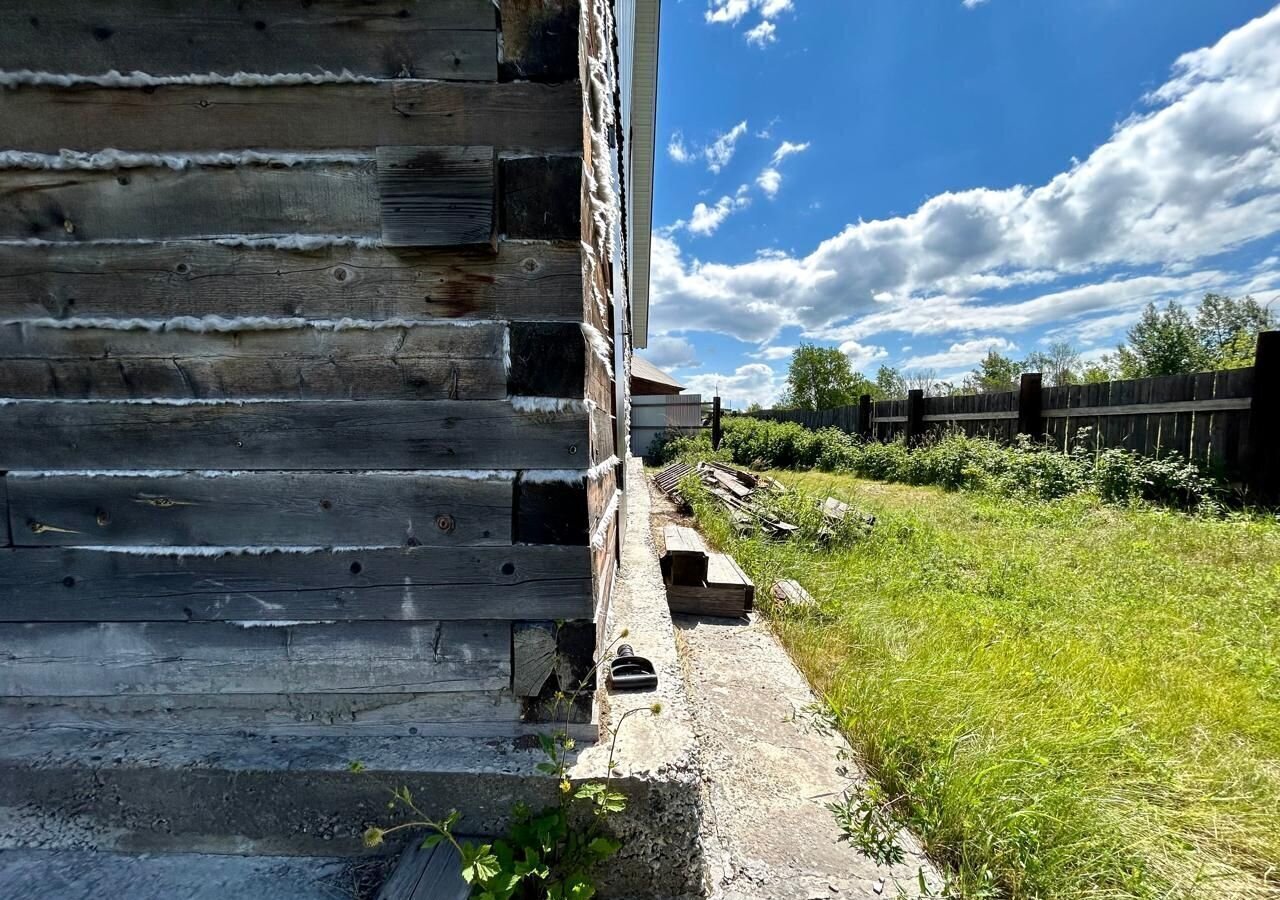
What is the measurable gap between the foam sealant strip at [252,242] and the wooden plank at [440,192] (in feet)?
0.41

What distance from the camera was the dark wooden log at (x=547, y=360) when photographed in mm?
1280

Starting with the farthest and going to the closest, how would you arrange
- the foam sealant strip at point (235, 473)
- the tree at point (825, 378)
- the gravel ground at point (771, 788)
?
the tree at point (825, 378)
the gravel ground at point (771, 788)
the foam sealant strip at point (235, 473)

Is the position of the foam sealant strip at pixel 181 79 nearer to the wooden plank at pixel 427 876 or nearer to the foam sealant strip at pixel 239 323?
the foam sealant strip at pixel 239 323

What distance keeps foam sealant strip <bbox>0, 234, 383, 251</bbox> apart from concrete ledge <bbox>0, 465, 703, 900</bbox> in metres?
1.29

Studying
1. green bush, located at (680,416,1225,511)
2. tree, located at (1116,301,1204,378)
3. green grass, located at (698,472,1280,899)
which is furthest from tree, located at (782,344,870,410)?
green grass, located at (698,472,1280,899)

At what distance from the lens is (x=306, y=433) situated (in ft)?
4.31

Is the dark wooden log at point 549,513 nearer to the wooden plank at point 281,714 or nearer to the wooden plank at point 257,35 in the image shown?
the wooden plank at point 281,714

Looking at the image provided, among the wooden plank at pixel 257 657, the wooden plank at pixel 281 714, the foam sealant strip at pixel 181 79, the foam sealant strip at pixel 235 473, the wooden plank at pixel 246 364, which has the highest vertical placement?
the foam sealant strip at pixel 181 79

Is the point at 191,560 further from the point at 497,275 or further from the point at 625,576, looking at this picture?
the point at 625,576

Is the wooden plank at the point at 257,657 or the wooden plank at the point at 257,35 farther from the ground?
the wooden plank at the point at 257,35

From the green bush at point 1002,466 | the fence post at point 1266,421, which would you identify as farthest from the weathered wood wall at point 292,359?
the fence post at point 1266,421

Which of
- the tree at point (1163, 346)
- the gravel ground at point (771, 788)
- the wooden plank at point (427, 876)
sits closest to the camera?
the wooden plank at point (427, 876)

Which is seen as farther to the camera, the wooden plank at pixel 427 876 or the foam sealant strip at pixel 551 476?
the foam sealant strip at pixel 551 476

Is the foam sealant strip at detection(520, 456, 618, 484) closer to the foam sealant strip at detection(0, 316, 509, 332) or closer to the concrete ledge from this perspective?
the foam sealant strip at detection(0, 316, 509, 332)
